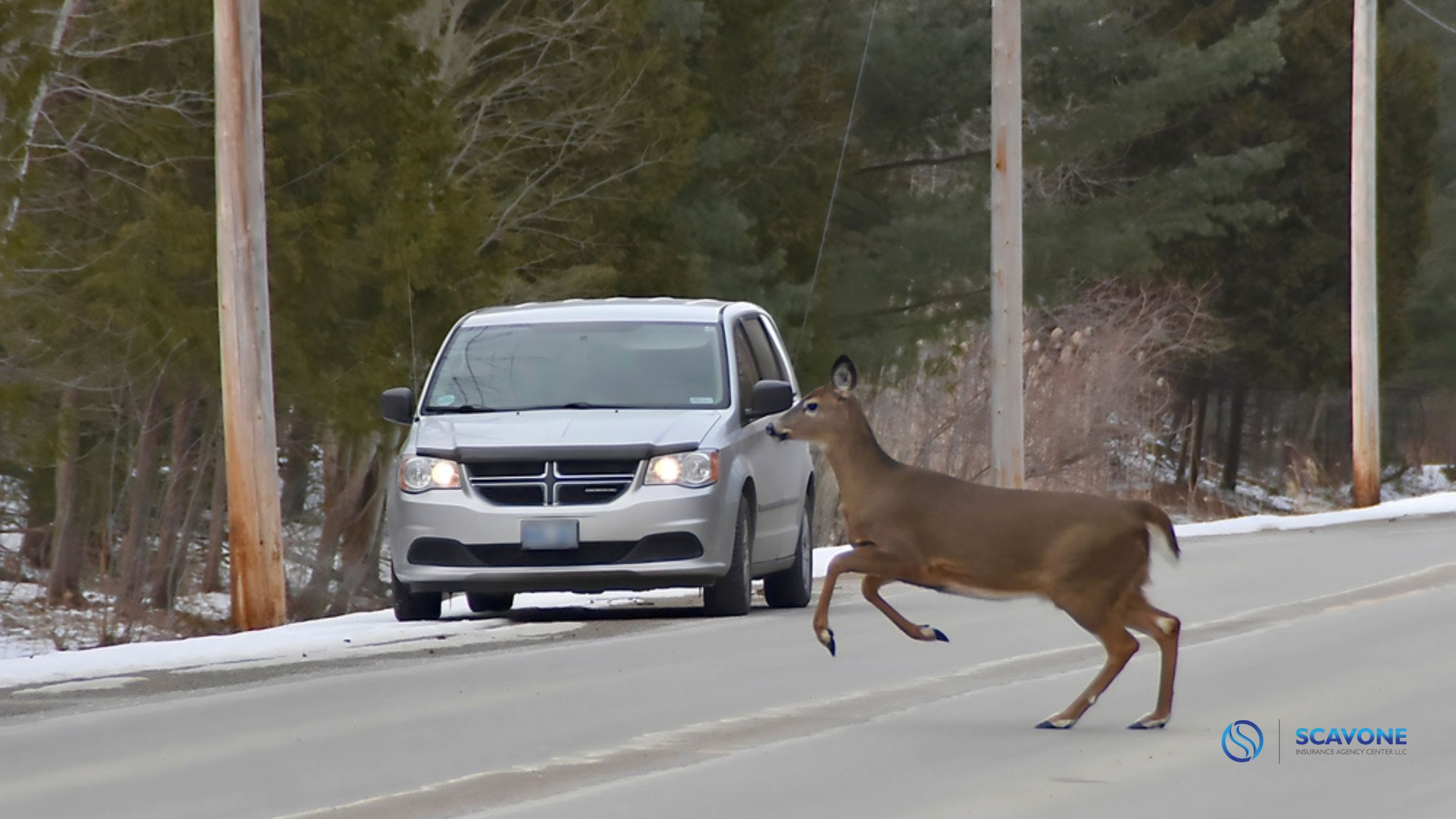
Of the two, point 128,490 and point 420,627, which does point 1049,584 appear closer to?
point 420,627

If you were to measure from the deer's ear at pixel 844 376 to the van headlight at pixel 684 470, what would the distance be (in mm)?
3295

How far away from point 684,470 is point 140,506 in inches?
465

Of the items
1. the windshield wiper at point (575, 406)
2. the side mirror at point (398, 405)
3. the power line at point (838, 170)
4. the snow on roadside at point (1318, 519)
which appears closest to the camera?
the side mirror at point (398, 405)

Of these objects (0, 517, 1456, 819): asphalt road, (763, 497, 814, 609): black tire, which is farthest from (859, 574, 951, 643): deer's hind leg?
(763, 497, 814, 609): black tire

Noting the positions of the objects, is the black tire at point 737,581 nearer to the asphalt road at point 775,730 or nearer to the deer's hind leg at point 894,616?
the asphalt road at point 775,730

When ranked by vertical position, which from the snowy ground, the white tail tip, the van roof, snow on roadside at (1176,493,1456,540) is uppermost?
the van roof

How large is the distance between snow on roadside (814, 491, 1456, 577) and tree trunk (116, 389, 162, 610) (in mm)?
6766

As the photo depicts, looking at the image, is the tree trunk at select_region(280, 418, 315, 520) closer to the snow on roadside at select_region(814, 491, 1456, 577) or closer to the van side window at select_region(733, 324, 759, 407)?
the snow on roadside at select_region(814, 491, 1456, 577)

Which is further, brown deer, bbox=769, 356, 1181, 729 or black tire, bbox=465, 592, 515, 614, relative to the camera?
black tire, bbox=465, 592, 515, 614

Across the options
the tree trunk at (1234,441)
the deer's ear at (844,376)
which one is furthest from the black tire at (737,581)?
the tree trunk at (1234,441)

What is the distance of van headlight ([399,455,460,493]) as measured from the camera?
1680 centimetres

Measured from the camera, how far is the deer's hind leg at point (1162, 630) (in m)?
11.0

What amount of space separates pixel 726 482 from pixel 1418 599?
5236 mm

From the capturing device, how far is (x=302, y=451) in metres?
31.5
